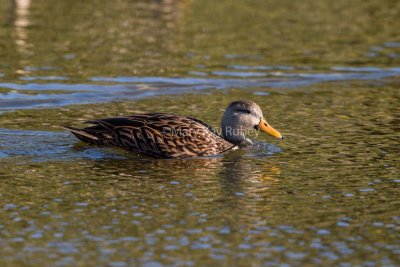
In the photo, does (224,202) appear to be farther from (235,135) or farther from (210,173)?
(235,135)

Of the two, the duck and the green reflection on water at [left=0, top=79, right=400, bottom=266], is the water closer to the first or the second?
the green reflection on water at [left=0, top=79, right=400, bottom=266]

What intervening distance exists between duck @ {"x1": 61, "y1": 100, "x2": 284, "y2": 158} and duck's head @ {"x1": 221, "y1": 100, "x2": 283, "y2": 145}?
15 millimetres

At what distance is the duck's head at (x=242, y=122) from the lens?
45.2ft

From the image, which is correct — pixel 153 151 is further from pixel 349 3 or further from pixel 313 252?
pixel 349 3

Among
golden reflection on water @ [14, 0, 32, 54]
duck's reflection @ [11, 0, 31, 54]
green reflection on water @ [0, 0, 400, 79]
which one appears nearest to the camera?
green reflection on water @ [0, 0, 400, 79]

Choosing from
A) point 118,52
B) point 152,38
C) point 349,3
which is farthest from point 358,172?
point 349,3

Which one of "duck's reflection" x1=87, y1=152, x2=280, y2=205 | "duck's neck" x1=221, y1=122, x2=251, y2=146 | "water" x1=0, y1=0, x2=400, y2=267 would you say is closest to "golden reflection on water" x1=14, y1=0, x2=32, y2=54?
"water" x1=0, y1=0, x2=400, y2=267

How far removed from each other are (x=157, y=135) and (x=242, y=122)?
57.7 inches

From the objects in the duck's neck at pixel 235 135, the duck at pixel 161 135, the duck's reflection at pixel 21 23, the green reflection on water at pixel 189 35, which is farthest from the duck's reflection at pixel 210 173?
the duck's reflection at pixel 21 23

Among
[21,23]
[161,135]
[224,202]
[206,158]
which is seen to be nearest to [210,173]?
[206,158]

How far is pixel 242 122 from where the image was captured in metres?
13.9

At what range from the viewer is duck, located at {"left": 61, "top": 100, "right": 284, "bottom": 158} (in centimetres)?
1320

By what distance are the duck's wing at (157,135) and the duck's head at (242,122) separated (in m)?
0.48

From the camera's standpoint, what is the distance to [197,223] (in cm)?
988
